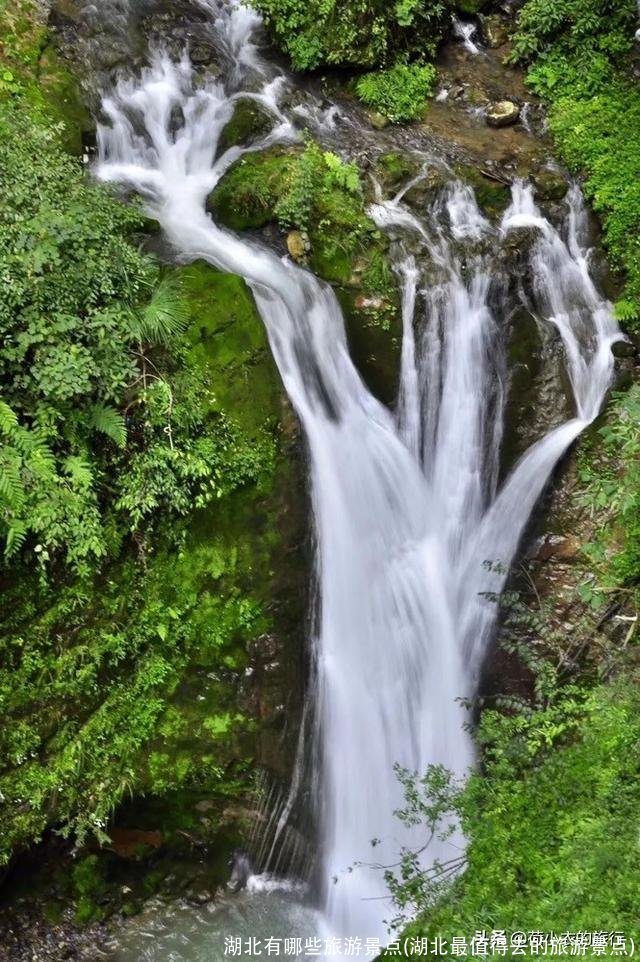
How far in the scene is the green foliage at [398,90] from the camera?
9.85 metres

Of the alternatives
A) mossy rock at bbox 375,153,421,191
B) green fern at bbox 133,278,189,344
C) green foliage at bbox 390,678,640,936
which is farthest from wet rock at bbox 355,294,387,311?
green foliage at bbox 390,678,640,936

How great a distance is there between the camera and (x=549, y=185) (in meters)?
9.37

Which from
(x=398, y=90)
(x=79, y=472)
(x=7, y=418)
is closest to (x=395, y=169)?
(x=398, y=90)

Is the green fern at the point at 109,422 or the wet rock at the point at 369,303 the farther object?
the wet rock at the point at 369,303

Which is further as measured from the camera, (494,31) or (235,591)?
(494,31)

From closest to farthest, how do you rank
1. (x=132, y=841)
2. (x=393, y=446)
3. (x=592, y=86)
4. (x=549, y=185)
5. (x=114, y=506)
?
(x=114, y=506) → (x=132, y=841) → (x=393, y=446) → (x=549, y=185) → (x=592, y=86)

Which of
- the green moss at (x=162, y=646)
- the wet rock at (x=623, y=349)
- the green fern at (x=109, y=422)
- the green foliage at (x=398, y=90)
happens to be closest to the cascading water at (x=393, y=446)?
the wet rock at (x=623, y=349)

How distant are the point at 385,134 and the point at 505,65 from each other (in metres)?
2.61

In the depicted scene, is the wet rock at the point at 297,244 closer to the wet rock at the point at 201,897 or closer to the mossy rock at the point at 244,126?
the mossy rock at the point at 244,126

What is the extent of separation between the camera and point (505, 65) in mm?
10617

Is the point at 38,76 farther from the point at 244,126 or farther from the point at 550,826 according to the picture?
the point at 550,826

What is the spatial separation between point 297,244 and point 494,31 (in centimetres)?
597

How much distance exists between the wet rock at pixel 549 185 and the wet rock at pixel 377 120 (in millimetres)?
2175

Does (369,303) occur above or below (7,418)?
above
